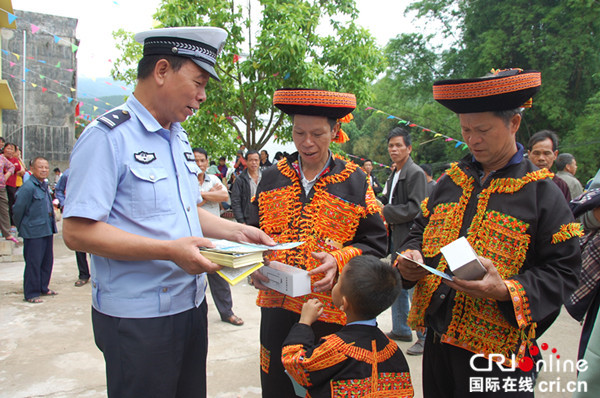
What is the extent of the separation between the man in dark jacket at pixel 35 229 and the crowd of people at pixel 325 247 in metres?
4.86

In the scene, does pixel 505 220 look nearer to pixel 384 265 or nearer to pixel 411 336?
pixel 384 265

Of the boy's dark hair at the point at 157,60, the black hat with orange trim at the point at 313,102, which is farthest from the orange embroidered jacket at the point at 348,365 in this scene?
→ the boy's dark hair at the point at 157,60

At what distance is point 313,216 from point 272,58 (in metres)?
6.20

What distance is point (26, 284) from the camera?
5648 millimetres

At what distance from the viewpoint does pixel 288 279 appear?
1.94 metres

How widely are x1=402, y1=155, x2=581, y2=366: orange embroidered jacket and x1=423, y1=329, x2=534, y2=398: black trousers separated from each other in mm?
71

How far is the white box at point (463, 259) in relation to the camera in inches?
60.1

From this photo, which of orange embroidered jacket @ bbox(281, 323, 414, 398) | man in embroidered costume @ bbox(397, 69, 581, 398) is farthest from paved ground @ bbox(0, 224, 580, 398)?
man in embroidered costume @ bbox(397, 69, 581, 398)

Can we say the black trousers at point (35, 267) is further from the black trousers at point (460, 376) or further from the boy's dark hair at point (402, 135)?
the black trousers at point (460, 376)

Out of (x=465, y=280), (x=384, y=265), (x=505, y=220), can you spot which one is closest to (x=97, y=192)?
(x=384, y=265)

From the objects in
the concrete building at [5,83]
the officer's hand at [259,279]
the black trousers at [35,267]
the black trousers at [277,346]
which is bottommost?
the black trousers at [35,267]

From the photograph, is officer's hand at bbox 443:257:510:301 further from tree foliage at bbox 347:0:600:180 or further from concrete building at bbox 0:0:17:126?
concrete building at bbox 0:0:17:126

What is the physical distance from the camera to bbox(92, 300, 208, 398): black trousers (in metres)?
1.57

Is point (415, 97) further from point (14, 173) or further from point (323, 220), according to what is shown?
point (323, 220)
